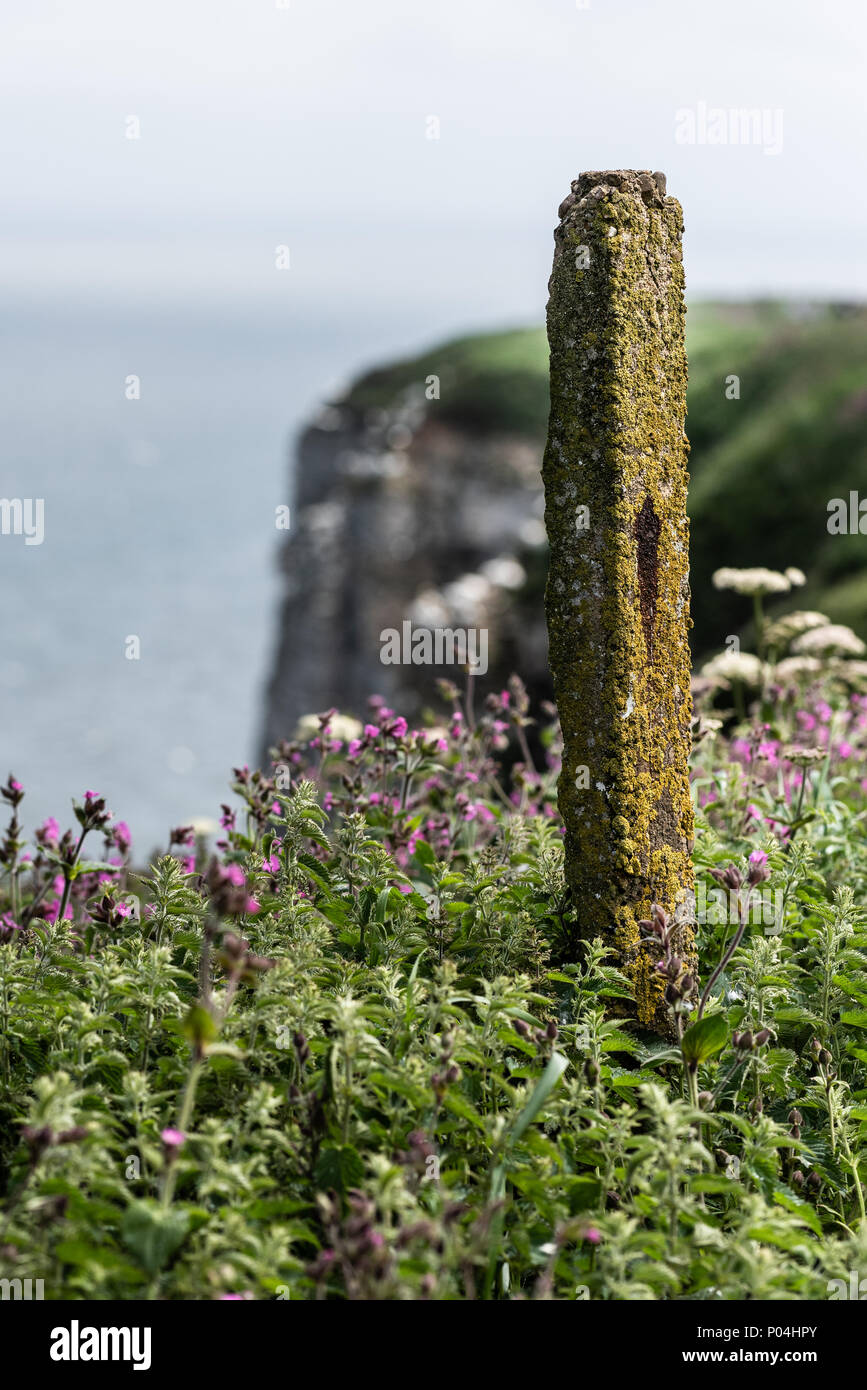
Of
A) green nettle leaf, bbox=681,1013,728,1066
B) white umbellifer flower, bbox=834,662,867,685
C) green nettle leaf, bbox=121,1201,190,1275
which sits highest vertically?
white umbellifer flower, bbox=834,662,867,685

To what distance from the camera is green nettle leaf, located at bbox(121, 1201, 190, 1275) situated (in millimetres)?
2457

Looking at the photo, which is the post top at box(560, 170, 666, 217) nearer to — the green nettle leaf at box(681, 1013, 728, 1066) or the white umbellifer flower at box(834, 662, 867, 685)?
the green nettle leaf at box(681, 1013, 728, 1066)

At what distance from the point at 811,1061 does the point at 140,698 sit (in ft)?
200

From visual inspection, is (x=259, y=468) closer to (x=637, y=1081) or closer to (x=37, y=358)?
(x=37, y=358)

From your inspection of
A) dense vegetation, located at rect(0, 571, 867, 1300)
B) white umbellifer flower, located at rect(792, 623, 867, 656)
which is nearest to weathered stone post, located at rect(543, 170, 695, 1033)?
dense vegetation, located at rect(0, 571, 867, 1300)

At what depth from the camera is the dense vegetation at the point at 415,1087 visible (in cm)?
261

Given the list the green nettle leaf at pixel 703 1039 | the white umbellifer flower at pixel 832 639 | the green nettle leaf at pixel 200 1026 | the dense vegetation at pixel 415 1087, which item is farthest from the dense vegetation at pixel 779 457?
the green nettle leaf at pixel 200 1026

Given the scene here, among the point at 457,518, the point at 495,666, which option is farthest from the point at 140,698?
the point at 495,666

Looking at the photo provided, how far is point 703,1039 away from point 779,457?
719 inches

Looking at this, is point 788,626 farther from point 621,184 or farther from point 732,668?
point 621,184

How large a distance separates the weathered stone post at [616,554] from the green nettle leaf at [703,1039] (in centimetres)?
47

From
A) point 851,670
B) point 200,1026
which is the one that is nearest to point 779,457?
point 851,670

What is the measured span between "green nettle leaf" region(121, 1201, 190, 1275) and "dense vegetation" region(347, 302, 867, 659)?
7387 mm

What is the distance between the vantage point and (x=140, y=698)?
62.5 meters
